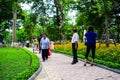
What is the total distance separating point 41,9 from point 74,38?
29.0 m

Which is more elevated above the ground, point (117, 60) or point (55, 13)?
point (55, 13)

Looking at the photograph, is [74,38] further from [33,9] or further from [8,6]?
[8,6]

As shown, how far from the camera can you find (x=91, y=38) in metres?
14.8

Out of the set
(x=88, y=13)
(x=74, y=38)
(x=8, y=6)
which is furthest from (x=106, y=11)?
(x=8, y=6)

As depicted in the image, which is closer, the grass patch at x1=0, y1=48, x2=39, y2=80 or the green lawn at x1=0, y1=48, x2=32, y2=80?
the grass patch at x1=0, y1=48, x2=39, y2=80

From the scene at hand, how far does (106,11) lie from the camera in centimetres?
2756

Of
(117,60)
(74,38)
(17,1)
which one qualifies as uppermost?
(17,1)

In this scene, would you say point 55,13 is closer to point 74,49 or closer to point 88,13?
point 88,13

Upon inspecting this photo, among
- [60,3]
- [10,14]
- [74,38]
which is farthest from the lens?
[10,14]

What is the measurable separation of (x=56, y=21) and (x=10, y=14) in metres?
14.8

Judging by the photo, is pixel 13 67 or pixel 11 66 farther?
pixel 11 66

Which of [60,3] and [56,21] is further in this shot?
[56,21]

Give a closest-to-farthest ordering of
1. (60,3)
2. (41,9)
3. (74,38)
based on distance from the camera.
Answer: (74,38) < (60,3) < (41,9)

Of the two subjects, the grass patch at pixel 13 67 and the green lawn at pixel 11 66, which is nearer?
the grass patch at pixel 13 67
